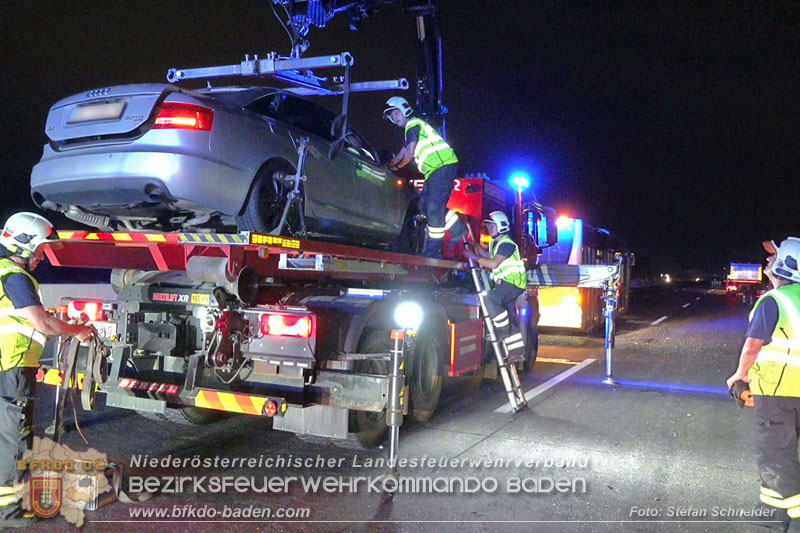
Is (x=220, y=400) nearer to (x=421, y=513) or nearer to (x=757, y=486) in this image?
(x=421, y=513)

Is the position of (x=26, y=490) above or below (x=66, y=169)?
below

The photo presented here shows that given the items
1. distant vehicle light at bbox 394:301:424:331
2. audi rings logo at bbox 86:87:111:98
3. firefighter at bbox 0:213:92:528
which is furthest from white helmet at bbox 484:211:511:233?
firefighter at bbox 0:213:92:528

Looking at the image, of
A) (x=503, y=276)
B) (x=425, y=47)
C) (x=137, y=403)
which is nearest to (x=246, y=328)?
(x=137, y=403)

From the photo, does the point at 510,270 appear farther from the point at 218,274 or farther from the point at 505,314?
Result: the point at 218,274

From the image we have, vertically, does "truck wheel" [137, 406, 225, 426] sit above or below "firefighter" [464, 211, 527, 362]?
below

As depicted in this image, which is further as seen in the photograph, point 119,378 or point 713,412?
point 713,412

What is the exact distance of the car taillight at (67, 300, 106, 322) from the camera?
5.58 meters

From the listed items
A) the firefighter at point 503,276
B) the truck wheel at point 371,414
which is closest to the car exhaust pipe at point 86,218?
the truck wheel at point 371,414

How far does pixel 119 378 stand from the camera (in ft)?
17.1

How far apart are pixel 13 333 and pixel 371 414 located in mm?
2763

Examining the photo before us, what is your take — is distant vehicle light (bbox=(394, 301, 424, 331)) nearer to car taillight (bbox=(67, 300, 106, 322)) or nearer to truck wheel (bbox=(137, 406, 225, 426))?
truck wheel (bbox=(137, 406, 225, 426))

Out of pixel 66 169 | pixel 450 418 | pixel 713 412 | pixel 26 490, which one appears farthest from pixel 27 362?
pixel 713 412

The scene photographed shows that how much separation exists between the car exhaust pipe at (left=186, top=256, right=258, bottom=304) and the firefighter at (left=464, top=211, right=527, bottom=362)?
11.1 ft

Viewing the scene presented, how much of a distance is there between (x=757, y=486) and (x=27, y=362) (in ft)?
16.7
